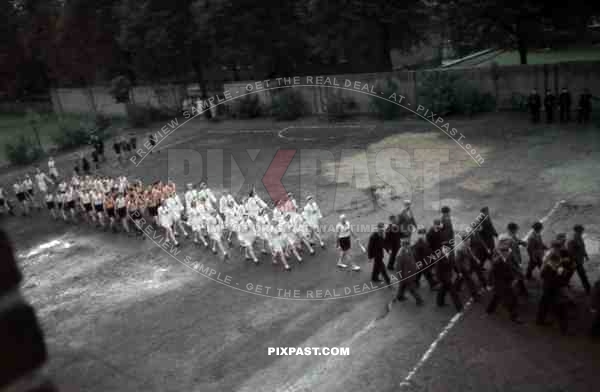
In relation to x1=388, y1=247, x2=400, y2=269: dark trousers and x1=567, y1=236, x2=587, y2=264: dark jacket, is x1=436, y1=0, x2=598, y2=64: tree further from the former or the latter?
x1=567, y1=236, x2=587, y2=264: dark jacket

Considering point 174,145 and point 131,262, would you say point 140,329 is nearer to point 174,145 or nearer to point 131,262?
point 131,262

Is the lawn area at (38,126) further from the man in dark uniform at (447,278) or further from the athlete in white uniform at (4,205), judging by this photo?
the man in dark uniform at (447,278)

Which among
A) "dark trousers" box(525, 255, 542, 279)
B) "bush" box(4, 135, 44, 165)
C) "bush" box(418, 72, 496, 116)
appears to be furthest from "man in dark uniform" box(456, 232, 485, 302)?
"bush" box(4, 135, 44, 165)

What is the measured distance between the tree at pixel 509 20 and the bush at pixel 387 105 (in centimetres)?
386

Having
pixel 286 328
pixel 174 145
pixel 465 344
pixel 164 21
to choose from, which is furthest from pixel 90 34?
pixel 465 344

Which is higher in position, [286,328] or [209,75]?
[209,75]

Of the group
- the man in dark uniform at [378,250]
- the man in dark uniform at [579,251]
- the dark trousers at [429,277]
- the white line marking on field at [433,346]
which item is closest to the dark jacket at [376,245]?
the man in dark uniform at [378,250]

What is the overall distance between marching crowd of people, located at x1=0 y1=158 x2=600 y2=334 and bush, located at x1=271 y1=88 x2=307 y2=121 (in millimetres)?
13800

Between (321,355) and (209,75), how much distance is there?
41.0 metres

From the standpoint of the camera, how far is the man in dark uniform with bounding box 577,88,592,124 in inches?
843

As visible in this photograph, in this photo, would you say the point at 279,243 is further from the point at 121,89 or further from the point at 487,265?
the point at 121,89

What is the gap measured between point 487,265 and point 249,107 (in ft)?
79.1

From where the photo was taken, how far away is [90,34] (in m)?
42.1

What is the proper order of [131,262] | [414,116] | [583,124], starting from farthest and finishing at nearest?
[414,116] → [583,124] → [131,262]
